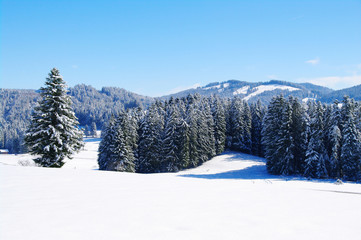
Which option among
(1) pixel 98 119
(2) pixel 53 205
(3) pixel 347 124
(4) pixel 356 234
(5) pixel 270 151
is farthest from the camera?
(1) pixel 98 119

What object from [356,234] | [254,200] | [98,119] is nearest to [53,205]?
[254,200]

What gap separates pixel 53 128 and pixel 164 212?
18.0m

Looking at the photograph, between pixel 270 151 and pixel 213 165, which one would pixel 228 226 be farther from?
pixel 213 165

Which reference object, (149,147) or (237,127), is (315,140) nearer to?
(237,127)

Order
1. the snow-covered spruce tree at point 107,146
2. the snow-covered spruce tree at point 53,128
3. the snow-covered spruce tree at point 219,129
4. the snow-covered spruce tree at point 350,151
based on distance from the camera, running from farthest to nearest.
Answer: the snow-covered spruce tree at point 219,129, the snow-covered spruce tree at point 107,146, the snow-covered spruce tree at point 350,151, the snow-covered spruce tree at point 53,128

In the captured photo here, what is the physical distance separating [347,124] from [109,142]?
127ft

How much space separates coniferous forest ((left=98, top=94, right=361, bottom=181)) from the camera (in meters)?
33.6

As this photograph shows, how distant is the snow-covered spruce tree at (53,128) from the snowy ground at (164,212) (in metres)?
10.9

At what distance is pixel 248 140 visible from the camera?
5809 cm

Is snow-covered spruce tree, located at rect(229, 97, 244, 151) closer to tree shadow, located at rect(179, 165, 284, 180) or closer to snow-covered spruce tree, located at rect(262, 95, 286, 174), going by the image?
tree shadow, located at rect(179, 165, 284, 180)

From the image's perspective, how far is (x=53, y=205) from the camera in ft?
22.8

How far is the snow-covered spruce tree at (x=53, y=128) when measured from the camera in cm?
2050

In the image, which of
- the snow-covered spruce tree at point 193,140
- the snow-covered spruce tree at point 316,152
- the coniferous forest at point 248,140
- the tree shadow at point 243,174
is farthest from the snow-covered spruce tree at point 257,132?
the snow-covered spruce tree at point 316,152

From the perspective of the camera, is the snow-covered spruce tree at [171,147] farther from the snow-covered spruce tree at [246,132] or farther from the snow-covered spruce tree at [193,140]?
the snow-covered spruce tree at [246,132]
